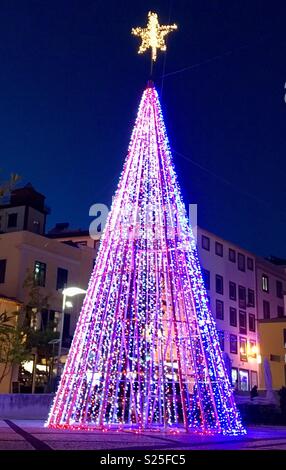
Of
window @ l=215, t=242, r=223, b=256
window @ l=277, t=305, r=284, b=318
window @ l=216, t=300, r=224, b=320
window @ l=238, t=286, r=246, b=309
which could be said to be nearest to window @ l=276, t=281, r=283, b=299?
window @ l=277, t=305, r=284, b=318

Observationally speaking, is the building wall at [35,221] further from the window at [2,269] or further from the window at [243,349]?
the window at [243,349]

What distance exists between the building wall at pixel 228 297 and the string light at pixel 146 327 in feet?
113

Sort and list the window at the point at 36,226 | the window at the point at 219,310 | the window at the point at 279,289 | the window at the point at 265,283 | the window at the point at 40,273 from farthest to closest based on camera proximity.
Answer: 1. the window at the point at 279,289
2. the window at the point at 265,283
3. the window at the point at 219,310
4. the window at the point at 36,226
5. the window at the point at 40,273

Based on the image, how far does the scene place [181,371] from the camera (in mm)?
11789

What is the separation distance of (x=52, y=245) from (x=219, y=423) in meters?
24.4

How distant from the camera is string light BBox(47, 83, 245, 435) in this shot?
1187 cm

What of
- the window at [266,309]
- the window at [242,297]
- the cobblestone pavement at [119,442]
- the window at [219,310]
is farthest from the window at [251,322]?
the cobblestone pavement at [119,442]

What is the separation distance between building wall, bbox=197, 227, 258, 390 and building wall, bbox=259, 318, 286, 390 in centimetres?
576

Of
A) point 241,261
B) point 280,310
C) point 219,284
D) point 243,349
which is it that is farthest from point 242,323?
point 280,310

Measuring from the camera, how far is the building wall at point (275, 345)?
39.0 meters

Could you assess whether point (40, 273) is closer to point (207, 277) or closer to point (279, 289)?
point (207, 277)

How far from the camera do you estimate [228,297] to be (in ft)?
163

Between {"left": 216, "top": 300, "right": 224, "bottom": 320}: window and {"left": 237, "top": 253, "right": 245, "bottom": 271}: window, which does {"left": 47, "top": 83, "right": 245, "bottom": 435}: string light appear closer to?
{"left": 216, "top": 300, "right": 224, "bottom": 320}: window
